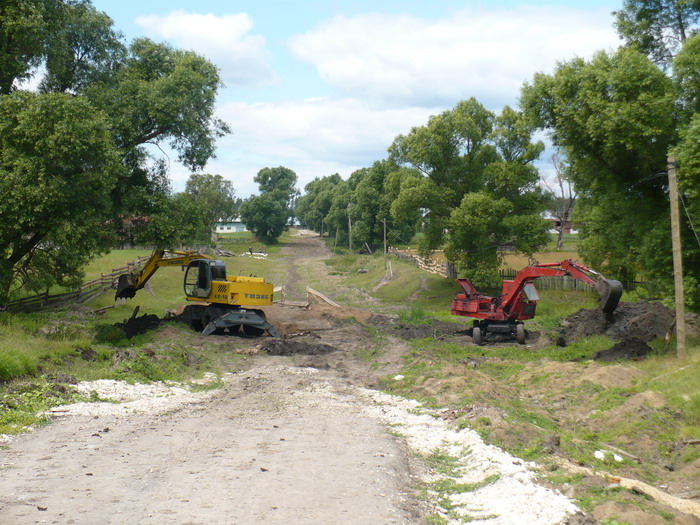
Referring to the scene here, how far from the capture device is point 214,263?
29.3 metres

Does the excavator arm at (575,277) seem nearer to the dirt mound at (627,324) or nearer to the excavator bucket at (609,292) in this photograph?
the excavator bucket at (609,292)

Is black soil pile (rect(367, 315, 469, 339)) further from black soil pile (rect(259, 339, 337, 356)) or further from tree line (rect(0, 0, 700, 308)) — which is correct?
tree line (rect(0, 0, 700, 308))

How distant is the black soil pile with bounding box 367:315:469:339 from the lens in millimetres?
31719

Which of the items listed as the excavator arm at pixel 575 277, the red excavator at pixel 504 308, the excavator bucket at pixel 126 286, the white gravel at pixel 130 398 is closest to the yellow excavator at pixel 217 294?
the excavator bucket at pixel 126 286

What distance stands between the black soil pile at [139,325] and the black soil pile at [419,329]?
35.6 feet

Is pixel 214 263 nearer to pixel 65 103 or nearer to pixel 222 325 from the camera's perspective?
pixel 222 325

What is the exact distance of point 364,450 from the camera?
1205 centimetres

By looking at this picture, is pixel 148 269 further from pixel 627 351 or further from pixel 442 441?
pixel 442 441

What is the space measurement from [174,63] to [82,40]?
3.97 m

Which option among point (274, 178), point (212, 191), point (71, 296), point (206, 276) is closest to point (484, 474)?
point (206, 276)

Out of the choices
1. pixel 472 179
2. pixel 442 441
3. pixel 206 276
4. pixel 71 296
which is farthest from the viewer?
pixel 472 179

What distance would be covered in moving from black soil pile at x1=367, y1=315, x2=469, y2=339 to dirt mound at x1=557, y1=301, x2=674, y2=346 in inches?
235

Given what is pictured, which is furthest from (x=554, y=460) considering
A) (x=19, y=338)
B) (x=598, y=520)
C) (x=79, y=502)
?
(x=19, y=338)

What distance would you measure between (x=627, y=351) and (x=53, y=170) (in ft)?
69.2
